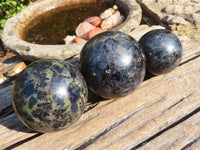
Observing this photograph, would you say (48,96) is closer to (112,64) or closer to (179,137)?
(112,64)

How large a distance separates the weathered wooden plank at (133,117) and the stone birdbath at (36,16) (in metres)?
1.02

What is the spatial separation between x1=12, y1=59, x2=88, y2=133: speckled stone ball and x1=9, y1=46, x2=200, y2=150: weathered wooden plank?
0.61ft

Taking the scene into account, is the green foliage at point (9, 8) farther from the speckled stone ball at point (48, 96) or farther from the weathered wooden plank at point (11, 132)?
the speckled stone ball at point (48, 96)

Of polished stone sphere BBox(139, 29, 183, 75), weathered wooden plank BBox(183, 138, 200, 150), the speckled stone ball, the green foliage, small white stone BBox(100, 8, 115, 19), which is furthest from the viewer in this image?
the green foliage

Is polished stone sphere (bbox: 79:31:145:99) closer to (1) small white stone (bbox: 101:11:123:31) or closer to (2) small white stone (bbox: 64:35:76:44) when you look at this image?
(2) small white stone (bbox: 64:35:76:44)

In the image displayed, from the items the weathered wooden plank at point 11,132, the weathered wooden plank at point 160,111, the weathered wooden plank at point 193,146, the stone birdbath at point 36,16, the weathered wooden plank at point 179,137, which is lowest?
the weathered wooden plank at point 193,146

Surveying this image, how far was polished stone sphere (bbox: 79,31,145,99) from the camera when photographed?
4.77 ft

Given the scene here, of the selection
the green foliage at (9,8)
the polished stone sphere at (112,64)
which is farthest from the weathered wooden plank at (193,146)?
the green foliage at (9,8)

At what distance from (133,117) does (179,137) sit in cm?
40

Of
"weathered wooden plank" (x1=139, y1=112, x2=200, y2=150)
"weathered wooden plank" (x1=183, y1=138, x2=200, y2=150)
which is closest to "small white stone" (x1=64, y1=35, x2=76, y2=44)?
"weathered wooden plank" (x1=139, y1=112, x2=200, y2=150)

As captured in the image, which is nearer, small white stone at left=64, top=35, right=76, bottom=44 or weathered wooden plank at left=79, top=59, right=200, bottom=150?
weathered wooden plank at left=79, top=59, right=200, bottom=150

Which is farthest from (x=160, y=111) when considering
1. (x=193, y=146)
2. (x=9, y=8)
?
(x=9, y=8)

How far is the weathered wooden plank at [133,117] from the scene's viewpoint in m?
1.49

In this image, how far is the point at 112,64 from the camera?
1.44 meters
